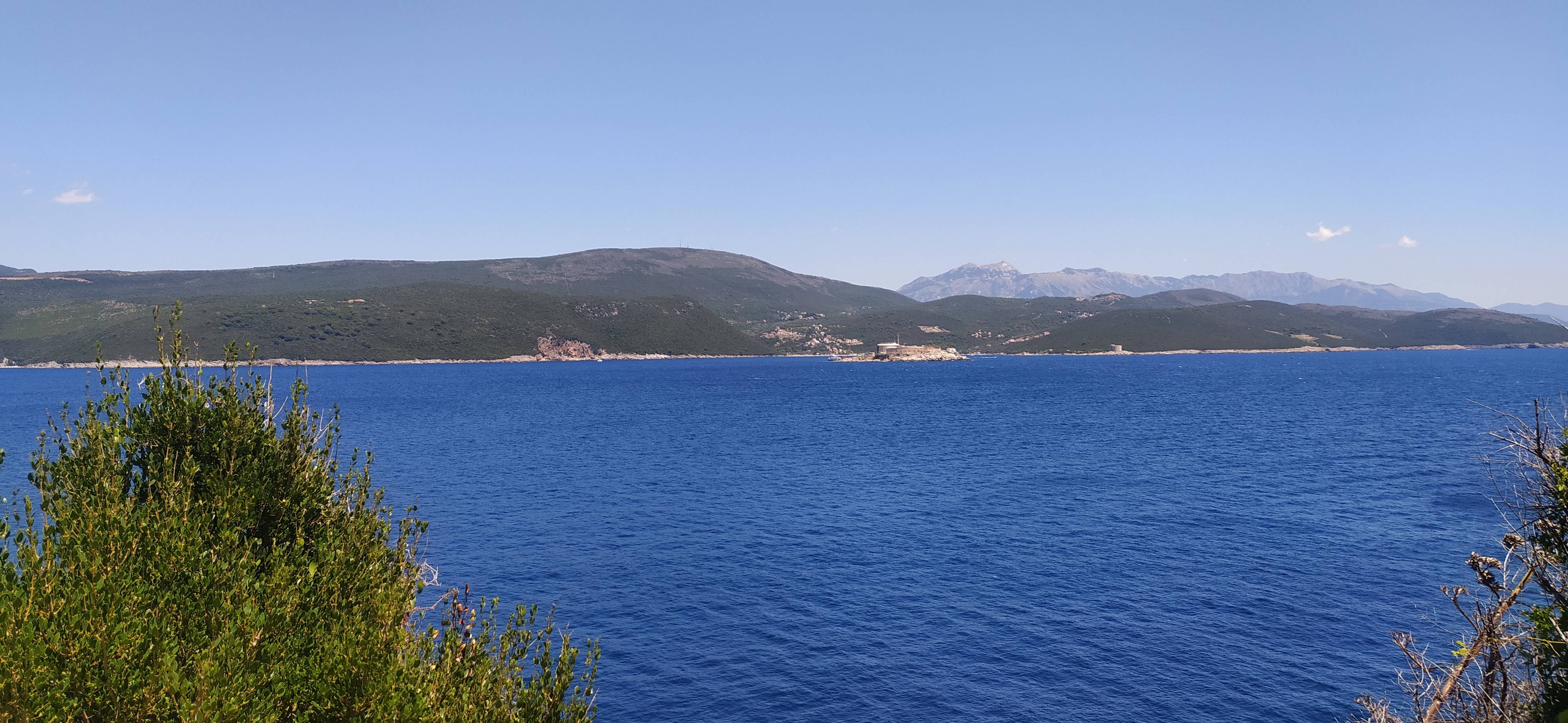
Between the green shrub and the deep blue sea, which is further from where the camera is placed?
the deep blue sea

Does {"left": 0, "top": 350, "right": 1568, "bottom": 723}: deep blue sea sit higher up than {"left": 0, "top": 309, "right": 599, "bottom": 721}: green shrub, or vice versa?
{"left": 0, "top": 309, "right": 599, "bottom": 721}: green shrub

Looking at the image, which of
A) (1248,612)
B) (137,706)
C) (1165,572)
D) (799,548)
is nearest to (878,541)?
(799,548)

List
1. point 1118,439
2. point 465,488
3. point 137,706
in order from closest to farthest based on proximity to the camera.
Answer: point 137,706 < point 465,488 < point 1118,439

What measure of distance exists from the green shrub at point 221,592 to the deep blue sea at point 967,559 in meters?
18.5

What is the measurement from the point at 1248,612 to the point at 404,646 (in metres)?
47.2

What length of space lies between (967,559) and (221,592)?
5009cm

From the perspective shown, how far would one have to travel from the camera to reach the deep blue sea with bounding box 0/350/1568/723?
3919cm

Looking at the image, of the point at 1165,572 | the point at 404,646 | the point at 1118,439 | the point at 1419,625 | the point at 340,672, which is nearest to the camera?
the point at 340,672

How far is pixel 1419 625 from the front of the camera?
45.2 meters

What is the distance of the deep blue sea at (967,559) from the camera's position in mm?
39188

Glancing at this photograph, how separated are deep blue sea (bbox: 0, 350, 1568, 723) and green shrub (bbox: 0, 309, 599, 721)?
727 inches

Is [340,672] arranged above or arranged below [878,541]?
above

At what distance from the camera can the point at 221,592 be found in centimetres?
1688

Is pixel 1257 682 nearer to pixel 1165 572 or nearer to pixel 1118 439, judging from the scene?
pixel 1165 572
